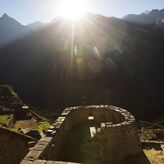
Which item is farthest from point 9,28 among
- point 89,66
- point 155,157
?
point 155,157

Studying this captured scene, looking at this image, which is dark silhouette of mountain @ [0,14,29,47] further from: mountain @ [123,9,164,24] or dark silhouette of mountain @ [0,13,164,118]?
mountain @ [123,9,164,24]

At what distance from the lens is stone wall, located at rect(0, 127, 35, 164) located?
10.6 metres

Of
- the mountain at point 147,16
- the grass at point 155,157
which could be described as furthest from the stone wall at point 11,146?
the mountain at point 147,16

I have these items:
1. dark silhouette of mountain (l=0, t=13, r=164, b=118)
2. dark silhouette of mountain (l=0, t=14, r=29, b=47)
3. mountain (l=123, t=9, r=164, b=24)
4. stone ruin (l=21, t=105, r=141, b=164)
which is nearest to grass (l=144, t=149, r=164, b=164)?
stone ruin (l=21, t=105, r=141, b=164)

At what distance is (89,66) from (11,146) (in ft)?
170

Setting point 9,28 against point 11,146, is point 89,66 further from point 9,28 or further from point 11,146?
Result: point 9,28

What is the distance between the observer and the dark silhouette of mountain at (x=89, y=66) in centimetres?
5170

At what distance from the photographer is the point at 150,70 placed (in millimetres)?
61562

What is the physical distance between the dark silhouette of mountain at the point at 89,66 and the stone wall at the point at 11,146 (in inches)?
1184

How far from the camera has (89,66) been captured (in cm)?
6216

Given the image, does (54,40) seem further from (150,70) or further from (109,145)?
(109,145)

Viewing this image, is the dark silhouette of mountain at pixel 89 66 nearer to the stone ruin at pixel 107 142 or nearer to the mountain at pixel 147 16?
the stone ruin at pixel 107 142

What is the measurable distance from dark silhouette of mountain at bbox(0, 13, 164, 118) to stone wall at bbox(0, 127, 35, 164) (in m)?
30.1

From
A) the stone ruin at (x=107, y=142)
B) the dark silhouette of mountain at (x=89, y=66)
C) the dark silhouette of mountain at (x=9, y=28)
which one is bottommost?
the dark silhouette of mountain at (x=89, y=66)
